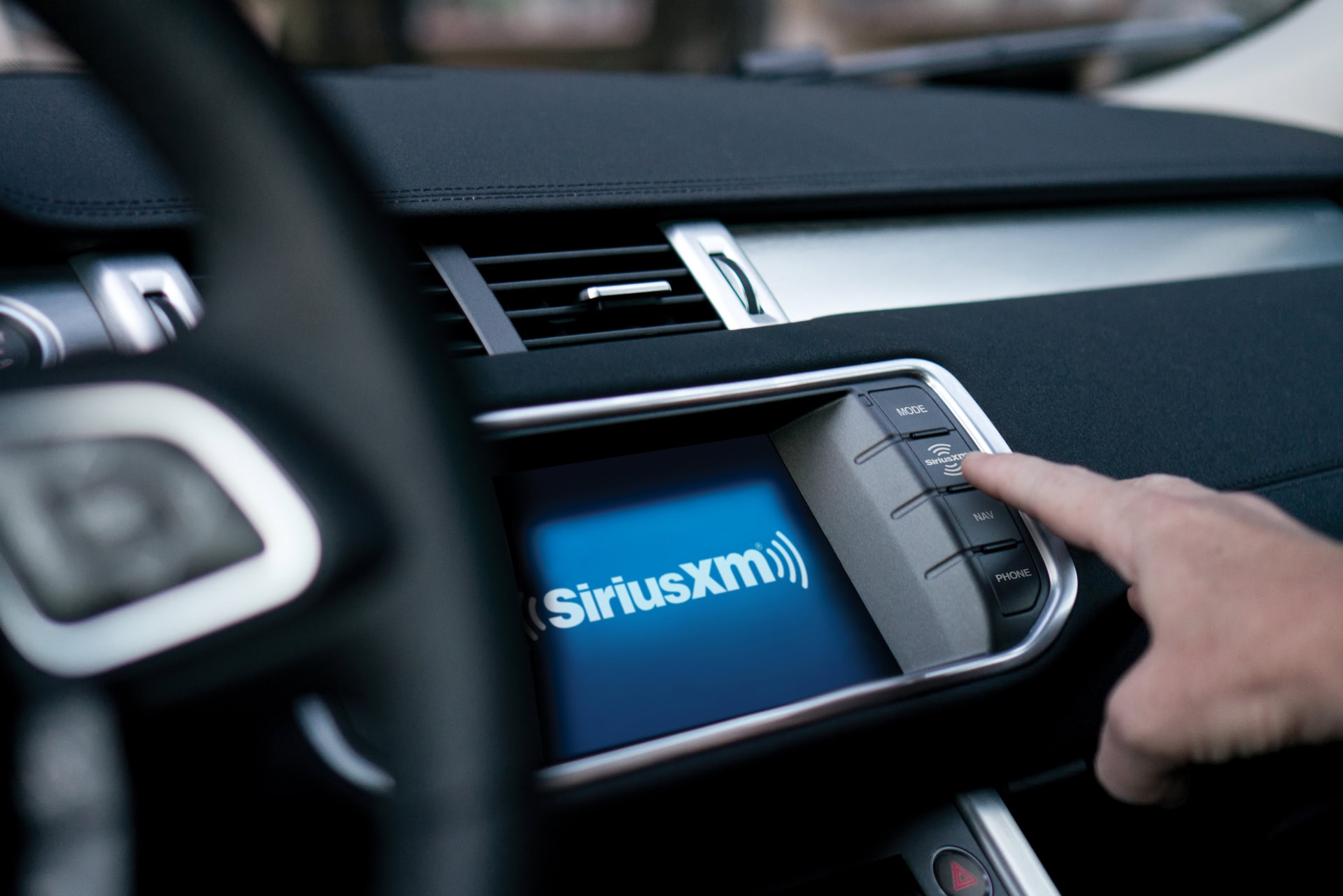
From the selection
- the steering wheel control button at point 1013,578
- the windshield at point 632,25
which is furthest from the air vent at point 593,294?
the windshield at point 632,25

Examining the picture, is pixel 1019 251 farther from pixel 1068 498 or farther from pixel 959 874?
pixel 959 874

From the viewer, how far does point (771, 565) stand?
2.91 feet

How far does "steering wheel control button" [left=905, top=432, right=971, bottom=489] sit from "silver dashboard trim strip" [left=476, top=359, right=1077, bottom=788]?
24 mm

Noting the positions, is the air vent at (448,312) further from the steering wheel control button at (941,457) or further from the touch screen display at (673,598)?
the steering wheel control button at (941,457)

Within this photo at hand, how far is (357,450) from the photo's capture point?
446mm

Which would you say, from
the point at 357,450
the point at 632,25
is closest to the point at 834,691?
the point at 357,450

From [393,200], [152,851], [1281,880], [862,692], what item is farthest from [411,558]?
[1281,880]

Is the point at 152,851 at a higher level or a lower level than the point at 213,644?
lower

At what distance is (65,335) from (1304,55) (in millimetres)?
2323

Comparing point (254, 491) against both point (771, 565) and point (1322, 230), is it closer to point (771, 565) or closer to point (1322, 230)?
point (771, 565)

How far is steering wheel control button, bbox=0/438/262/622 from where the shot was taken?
0.44 meters

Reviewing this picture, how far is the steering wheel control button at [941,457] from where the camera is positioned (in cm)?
89

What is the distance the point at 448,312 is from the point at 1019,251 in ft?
2.54

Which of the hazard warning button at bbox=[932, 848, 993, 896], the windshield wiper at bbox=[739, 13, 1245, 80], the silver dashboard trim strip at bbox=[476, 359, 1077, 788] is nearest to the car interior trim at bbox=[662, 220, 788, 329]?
the silver dashboard trim strip at bbox=[476, 359, 1077, 788]
